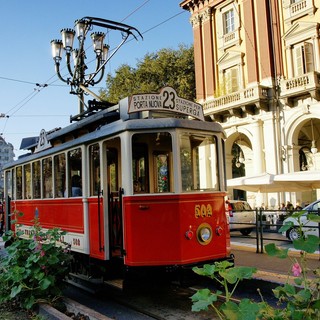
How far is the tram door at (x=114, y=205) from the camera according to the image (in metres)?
6.66

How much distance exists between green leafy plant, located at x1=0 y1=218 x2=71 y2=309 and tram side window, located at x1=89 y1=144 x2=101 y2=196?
3.96 ft

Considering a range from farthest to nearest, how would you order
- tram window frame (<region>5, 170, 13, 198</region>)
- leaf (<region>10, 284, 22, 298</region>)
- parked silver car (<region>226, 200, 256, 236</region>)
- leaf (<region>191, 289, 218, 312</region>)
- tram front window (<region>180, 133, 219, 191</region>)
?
parked silver car (<region>226, 200, 256, 236</region>)
tram window frame (<region>5, 170, 13, 198</region>)
tram front window (<region>180, 133, 219, 191</region>)
leaf (<region>10, 284, 22, 298</region>)
leaf (<region>191, 289, 218, 312</region>)

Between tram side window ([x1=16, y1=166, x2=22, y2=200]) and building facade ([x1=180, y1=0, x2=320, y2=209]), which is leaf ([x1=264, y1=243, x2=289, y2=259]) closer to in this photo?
tram side window ([x1=16, y1=166, x2=22, y2=200])

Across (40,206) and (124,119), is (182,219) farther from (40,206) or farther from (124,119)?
(40,206)

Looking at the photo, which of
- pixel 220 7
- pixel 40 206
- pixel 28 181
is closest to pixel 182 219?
pixel 40 206

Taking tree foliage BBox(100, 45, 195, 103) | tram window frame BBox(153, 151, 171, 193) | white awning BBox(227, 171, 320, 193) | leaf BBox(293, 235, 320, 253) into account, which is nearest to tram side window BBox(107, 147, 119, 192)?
tram window frame BBox(153, 151, 171, 193)

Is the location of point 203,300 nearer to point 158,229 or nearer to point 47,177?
point 158,229

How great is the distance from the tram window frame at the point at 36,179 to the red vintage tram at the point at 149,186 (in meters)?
1.79

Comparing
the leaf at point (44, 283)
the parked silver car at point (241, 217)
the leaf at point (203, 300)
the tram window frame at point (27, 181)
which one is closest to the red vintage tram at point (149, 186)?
the leaf at point (44, 283)

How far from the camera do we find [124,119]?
22.4 ft

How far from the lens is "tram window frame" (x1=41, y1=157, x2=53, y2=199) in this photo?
897 centimetres

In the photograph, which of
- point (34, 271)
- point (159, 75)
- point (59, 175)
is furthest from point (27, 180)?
point (159, 75)

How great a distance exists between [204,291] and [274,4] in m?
22.8

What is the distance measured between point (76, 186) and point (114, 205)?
4.06ft
